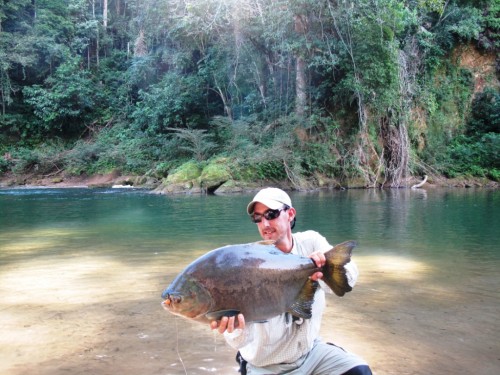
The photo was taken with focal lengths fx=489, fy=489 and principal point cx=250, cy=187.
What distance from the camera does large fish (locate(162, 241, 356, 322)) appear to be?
189 centimetres

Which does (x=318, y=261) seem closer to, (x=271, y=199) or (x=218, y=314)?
(x=271, y=199)

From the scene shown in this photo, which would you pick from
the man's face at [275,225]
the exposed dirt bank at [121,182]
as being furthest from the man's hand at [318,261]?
the exposed dirt bank at [121,182]

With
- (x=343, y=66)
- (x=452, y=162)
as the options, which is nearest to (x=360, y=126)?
(x=343, y=66)

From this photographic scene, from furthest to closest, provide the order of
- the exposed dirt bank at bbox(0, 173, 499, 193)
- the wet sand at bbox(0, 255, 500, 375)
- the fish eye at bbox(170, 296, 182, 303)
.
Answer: the exposed dirt bank at bbox(0, 173, 499, 193), the wet sand at bbox(0, 255, 500, 375), the fish eye at bbox(170, 296, 182, 303)

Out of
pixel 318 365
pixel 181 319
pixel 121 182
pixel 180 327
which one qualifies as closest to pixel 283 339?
pixel 318 365

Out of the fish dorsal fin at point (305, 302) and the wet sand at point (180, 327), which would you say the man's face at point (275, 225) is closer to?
the fish dorsal fin at point (305, 302)

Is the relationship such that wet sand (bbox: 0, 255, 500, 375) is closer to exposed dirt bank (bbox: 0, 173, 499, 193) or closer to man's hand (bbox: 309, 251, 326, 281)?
man's hand (bbox: 309, 251, 326, 281)

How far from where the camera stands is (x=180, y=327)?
4.21 meters

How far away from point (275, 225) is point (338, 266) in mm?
398

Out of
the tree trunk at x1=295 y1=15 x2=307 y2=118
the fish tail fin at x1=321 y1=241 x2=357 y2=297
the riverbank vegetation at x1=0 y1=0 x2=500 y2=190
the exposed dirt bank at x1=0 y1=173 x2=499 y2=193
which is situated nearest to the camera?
the fish tail fin at x1=321 y1=241 x2=357 y2=297

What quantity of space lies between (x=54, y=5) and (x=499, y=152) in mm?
28281

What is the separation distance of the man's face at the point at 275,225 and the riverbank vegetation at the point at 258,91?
17754 mm

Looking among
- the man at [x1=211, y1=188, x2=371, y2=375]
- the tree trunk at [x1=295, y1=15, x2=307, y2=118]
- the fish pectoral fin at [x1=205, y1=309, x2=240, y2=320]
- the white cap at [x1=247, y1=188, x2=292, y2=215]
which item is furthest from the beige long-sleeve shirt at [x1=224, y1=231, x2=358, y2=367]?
the tree trunk at [x1=295, y1=15, x2=307, y2=118]

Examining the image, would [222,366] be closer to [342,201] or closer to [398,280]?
[398,280]
